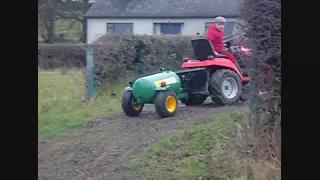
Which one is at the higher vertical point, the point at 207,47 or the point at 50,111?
the point at 207,47

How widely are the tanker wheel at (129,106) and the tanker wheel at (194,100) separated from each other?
137 cm

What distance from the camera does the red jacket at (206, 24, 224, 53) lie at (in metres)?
12.7

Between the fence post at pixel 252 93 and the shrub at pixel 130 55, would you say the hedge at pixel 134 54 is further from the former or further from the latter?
the fence post at pixel 252 93

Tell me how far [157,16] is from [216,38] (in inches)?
1108

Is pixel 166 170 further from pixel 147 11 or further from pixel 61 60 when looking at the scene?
pixel 147 11

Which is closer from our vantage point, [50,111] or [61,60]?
[50,111]

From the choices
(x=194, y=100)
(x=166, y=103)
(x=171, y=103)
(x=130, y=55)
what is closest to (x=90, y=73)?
(x=130, y=55)

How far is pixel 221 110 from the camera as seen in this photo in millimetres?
11562

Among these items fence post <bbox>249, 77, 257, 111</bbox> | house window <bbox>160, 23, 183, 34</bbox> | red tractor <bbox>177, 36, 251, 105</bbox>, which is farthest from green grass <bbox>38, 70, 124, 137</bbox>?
house window <bbox>160, 23, 183, 34</bbox>

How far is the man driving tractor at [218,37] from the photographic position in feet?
41.6

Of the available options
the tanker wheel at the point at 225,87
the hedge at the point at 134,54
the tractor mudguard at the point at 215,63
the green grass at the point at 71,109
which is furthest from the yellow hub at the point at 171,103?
the hedge at the point at 134,54

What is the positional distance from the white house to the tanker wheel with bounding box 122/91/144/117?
27551mm

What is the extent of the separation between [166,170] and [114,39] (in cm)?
947
